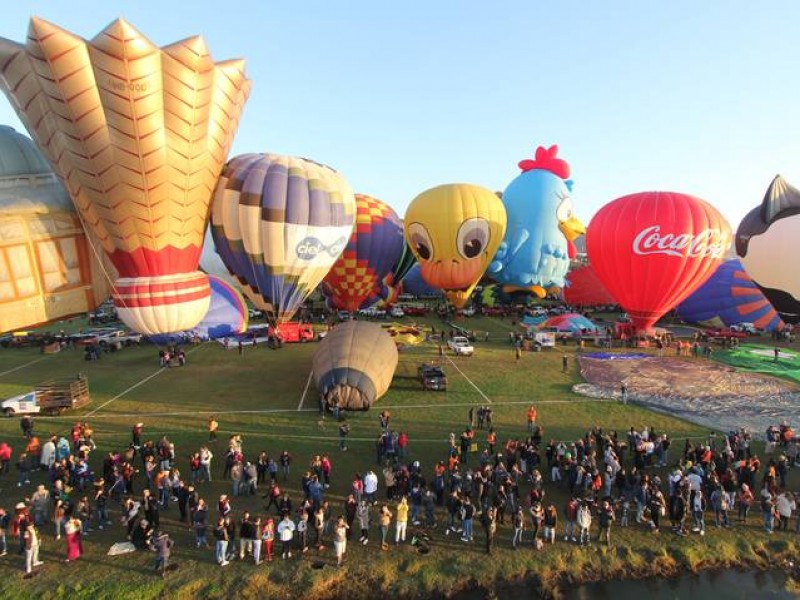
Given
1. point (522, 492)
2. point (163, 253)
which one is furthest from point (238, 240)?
point (522, 492)

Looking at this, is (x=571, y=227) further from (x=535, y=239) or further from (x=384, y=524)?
(x=384, y=524)

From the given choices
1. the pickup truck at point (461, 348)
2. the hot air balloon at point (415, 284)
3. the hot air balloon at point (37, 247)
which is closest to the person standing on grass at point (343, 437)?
the hot air balloon at point (37, 247)

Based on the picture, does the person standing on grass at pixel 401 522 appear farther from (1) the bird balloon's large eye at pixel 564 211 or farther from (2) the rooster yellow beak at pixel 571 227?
(2) the rooster yellow beak at pixel 571 227

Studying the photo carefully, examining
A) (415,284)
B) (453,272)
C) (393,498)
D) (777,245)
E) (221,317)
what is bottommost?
(393,498)

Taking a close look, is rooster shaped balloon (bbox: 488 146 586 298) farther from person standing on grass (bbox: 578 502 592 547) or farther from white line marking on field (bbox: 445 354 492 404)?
person standing on grass (bbox: 578 502 592 547)

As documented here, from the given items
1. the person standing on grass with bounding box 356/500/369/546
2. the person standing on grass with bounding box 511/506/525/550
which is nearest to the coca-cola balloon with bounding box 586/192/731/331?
the person standing on grass with bounding box 511/506/525/550

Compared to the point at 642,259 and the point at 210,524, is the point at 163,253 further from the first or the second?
the point at 642,259

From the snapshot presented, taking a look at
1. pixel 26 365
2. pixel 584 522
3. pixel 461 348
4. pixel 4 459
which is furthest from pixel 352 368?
pixel 26 365
